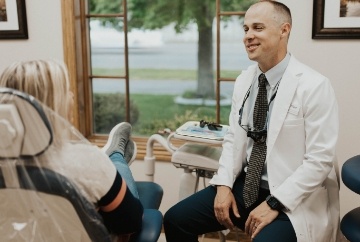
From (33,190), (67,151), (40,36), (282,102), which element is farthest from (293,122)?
(40,36)

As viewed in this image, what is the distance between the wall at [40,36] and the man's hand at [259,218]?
162 centimetres

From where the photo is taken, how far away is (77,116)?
8.96ft

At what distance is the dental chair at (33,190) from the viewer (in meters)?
1.02

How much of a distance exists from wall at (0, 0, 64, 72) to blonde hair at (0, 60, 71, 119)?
1537mm

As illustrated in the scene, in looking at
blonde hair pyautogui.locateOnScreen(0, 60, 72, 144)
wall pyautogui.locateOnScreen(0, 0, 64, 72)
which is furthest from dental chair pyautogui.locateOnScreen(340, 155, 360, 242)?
wall pyautogui.locateOnScreen(0, 0, 64, 72)

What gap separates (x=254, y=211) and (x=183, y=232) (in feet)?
1.17

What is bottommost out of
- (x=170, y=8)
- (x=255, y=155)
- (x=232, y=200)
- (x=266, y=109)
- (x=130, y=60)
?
(x=232, y=200)

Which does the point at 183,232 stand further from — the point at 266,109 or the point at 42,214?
the point at 42,214

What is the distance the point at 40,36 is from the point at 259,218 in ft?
5.93

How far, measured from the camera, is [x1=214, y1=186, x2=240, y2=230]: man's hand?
176 centimetres

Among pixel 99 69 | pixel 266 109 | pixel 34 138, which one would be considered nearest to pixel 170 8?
pixel 99 69

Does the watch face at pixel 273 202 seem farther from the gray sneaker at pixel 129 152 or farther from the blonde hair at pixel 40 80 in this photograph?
the blonde hair at pixel 40 80

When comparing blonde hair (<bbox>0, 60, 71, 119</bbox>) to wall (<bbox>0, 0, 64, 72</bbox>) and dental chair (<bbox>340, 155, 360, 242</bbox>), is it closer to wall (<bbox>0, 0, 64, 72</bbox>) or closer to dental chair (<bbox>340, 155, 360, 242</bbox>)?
dental chair (<bbox>340, 155, 360, 242</bbox>)

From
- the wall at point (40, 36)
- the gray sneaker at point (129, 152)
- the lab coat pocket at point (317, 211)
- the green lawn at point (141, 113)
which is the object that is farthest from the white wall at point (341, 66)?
the wall at point (40, 36)
